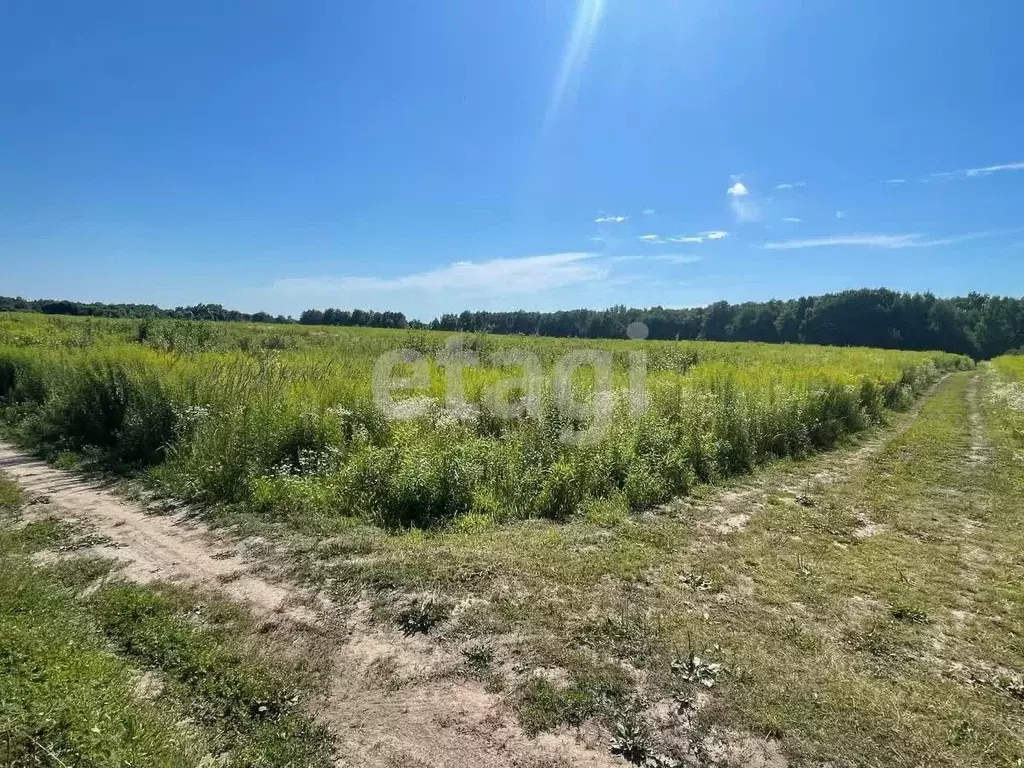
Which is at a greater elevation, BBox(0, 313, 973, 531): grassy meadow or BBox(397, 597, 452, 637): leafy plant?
BBox(0, 313, 973, 531): grassy meadow

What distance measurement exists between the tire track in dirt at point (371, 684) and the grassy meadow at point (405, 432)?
0.97 metres

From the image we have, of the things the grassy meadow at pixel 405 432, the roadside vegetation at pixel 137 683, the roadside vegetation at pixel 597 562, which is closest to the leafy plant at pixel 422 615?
the roadside vegetation at pixel 597 562

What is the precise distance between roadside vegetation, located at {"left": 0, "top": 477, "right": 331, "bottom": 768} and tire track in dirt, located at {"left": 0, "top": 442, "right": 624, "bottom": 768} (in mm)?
188

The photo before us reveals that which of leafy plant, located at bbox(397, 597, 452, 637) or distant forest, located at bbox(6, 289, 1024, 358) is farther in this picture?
distant forest, located at bbox(6, 289, 1024, 358)

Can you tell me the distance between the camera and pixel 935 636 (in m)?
3.63

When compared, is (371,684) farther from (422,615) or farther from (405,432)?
(405,432)

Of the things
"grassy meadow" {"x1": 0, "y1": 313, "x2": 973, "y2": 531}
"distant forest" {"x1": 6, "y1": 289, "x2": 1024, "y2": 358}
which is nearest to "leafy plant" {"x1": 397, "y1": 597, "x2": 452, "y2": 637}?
"grassy meadow" {"x1": 0, "y1": 313, "x2": 973, "y2": 531}

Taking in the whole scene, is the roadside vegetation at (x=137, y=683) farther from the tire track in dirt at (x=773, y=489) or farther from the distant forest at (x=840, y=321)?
the distant forest at (x=840, y=321)

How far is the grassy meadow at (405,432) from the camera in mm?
6090

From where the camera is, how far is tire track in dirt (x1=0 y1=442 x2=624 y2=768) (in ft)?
8.43

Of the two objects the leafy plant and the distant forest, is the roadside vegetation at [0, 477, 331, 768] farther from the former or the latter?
the distant forest

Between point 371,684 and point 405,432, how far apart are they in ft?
15.0

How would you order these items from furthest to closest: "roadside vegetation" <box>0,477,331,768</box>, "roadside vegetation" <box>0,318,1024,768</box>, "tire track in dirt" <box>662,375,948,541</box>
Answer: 1. "tire track in dirt" <box>662,375,948,541</box>
2. "roadside vegetation" <box>0,318,1024,768</box>
3. "roadside vegetation" <box>0,477,331,768</box>

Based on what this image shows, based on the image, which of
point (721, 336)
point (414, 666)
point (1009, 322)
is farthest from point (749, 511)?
point (1009, 322)
